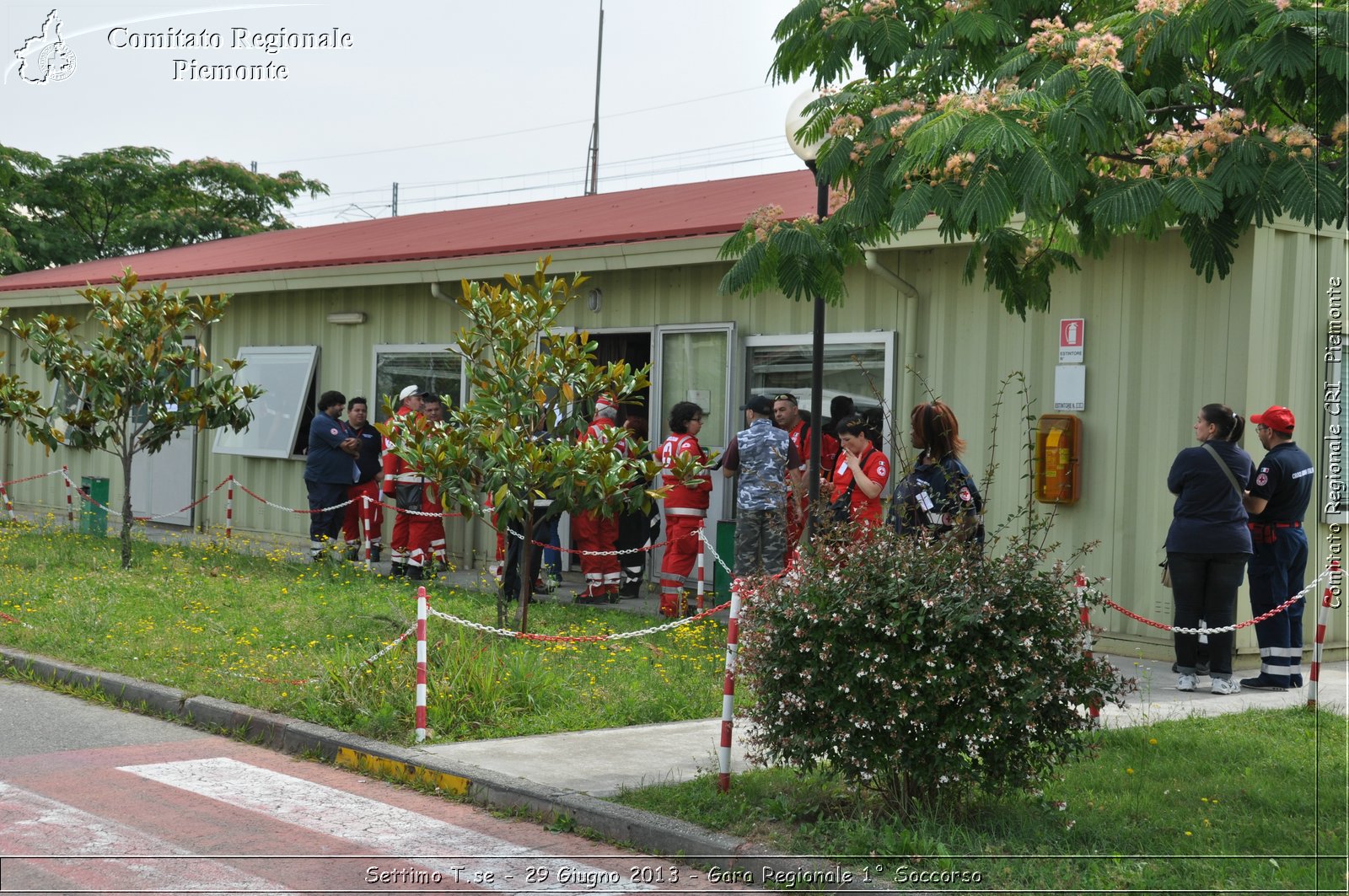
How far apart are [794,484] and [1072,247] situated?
7.42 feet

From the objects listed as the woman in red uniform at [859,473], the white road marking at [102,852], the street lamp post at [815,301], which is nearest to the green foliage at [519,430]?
the street lamp post at [815,301]

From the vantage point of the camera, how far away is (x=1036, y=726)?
5949 mm

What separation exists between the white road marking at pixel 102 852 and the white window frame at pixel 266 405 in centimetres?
1194

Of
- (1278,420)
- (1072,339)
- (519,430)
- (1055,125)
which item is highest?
(1055,125)

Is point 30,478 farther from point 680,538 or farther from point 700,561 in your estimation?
point 700,561

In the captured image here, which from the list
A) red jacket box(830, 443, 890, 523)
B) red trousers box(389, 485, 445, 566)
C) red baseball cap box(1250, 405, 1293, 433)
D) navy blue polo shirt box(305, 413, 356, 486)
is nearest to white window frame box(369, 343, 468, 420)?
navy blue polo shirt box(305, 413, 356, 486)

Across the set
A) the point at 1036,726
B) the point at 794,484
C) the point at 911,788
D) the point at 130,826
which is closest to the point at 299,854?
the point at 130,826

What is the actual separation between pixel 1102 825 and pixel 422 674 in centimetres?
364

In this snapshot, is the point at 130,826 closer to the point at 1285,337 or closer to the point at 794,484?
the point at 794,484

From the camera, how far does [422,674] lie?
312 inches

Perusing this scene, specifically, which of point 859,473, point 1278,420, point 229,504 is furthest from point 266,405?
point 1278,420

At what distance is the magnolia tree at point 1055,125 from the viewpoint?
6.11m

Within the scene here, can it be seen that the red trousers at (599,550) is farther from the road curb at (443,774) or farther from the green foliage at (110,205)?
the green foliage at (110,205)

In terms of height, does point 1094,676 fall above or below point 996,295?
below
